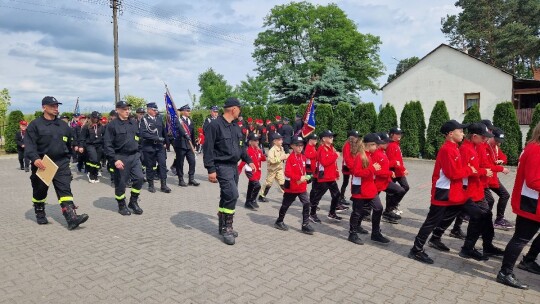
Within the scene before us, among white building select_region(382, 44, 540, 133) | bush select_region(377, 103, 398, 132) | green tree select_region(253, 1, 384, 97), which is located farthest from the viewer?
green tree select_region(253, 1, 384, 97)

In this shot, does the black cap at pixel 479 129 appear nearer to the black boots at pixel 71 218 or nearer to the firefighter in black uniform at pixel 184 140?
the black boots at pixel 71 218

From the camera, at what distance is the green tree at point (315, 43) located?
4156 cm

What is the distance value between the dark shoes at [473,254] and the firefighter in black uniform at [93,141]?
1005 cm

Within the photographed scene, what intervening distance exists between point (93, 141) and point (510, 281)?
10967 millimetres

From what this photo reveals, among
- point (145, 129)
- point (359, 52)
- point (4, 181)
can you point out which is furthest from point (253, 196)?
point (359, 52)

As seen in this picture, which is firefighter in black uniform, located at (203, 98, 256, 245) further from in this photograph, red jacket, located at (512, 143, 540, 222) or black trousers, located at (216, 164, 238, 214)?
red jacket, located at (512, 143, 540, 222)

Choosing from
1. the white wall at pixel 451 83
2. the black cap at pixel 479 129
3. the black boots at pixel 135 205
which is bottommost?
the black boots at pixel 135 205

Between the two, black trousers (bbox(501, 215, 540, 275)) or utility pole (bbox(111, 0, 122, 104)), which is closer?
black trousers (bbox(501, 215, 540, 275))

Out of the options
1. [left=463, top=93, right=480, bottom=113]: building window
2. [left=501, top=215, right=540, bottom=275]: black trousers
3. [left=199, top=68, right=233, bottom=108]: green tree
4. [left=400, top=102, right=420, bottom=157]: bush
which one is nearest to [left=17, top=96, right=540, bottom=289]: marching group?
[left=501, top=215, right=540, bottom=275]: black trousers

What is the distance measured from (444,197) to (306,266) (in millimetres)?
1997

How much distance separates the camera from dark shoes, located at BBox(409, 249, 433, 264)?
507 cm

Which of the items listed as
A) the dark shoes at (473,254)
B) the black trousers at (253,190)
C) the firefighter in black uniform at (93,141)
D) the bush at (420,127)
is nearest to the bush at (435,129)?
the bush at (420,127)

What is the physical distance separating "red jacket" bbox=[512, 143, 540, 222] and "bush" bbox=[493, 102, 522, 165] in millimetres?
12799

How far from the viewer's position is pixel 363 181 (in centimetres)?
588
